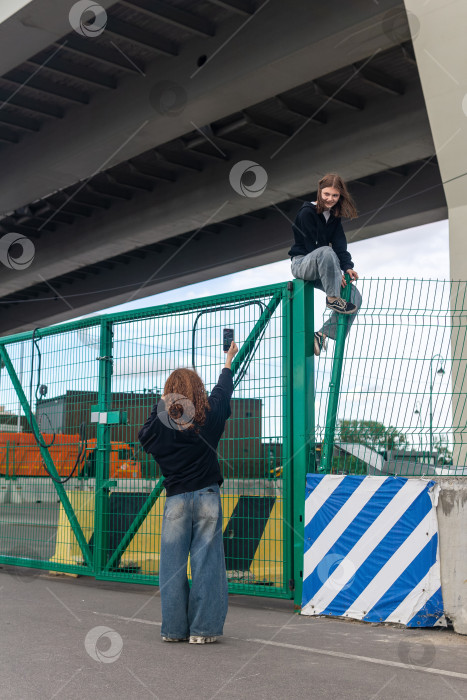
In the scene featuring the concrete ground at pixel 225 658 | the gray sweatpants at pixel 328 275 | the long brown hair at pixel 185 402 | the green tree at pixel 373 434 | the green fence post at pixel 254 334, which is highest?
the gray sweatpants at pixel 328 275

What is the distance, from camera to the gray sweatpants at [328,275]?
275 inches

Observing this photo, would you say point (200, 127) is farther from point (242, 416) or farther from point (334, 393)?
point (334, 393)

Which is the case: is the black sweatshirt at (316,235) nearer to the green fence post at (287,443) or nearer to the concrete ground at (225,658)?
the green fence post at (287,443)

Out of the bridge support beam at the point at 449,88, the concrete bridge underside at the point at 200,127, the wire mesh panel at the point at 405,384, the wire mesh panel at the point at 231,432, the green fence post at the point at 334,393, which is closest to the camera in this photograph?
the wire mesh panel at the point at 405,384

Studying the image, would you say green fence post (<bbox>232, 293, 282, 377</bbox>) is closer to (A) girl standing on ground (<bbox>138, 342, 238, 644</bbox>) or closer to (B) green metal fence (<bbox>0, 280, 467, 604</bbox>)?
(B) green metal fence (<bbox>0, 280, 467, 604</bbox>)

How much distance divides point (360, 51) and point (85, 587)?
12794mm

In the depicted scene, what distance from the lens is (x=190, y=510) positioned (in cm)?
563

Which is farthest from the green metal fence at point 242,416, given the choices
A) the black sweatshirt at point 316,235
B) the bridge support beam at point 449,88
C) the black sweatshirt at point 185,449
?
the bridge support beam at point 449,88

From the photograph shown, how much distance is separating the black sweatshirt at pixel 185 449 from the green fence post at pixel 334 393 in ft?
4.73

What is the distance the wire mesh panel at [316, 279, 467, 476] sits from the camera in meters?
6.39

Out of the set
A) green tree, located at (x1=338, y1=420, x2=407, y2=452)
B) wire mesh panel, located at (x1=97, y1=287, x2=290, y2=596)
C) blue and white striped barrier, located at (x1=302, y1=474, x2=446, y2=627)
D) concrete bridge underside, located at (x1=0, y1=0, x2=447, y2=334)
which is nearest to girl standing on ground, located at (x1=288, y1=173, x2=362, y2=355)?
wire mesh panel, located at (x1=97, y1=287, x2=290, y2=596)

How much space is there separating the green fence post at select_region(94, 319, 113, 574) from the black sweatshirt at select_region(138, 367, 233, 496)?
9.79 ft

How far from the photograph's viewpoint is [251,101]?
18.7 m

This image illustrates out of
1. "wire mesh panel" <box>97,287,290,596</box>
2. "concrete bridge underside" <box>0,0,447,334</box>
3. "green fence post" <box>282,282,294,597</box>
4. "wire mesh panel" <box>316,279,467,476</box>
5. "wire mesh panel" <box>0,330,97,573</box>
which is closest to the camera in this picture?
"wire mesh panel" <box>316,279,467,476</box>
